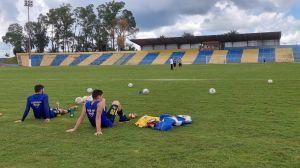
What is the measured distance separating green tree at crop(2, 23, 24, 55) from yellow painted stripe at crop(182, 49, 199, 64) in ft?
189

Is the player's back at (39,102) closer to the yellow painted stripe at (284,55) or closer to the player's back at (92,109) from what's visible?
the player's back at (92,109)

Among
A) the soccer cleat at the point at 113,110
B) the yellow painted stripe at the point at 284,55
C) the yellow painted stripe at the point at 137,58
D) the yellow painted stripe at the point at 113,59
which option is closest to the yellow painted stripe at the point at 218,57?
the yellow painted stripe at the point at 284,55

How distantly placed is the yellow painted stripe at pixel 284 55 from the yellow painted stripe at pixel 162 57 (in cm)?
2319

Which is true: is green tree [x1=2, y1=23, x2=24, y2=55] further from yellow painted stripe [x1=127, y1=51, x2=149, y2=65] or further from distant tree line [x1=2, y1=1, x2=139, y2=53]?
yellow painted stripe [x1=127, y1=51, x2=149, y2=65]

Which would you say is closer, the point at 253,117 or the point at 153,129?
the point at 153,129

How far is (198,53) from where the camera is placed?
9119cm

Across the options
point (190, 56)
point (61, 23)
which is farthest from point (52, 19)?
point (190, 56)

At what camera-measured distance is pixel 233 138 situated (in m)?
8.33

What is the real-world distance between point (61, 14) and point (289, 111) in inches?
4491

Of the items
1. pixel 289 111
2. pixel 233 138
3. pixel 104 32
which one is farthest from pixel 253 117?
pixel 104 32

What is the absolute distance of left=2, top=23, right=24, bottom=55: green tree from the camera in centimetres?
12462

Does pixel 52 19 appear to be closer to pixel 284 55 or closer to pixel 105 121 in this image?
pixel 284 55

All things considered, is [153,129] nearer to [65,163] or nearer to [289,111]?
[65,163]

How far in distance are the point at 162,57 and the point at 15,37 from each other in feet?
186
